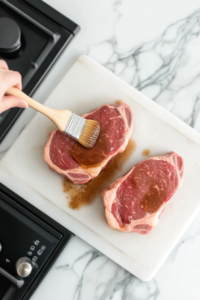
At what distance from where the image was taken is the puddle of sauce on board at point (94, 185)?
1.35 m

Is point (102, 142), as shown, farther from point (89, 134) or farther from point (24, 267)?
point (24, 267)

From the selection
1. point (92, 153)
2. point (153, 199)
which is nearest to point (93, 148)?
point (92, 153)

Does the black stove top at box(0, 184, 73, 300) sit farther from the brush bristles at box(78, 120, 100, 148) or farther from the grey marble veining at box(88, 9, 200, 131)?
the grey marble veining at box(88, 9, 200, 131)

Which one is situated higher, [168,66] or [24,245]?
[168,66]

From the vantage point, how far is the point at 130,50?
1.44 m

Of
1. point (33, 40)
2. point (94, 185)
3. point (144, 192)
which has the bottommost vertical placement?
point (94, 185)

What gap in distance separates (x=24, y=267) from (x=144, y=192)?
2.15 ft

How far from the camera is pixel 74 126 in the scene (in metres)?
1.23

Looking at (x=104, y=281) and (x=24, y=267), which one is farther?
(x=104, y=281)

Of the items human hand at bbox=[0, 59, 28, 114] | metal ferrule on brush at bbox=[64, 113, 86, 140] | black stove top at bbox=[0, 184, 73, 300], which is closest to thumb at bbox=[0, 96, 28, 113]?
human hand at bbox=[0, 59, 28, 114]

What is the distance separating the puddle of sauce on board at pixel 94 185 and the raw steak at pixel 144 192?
0.07 meters

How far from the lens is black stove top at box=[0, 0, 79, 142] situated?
133 cm

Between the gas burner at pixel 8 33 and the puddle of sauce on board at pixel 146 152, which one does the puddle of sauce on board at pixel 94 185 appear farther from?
the gas burner at pixel 8 33

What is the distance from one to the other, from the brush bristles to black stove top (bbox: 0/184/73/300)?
0.43 meters
